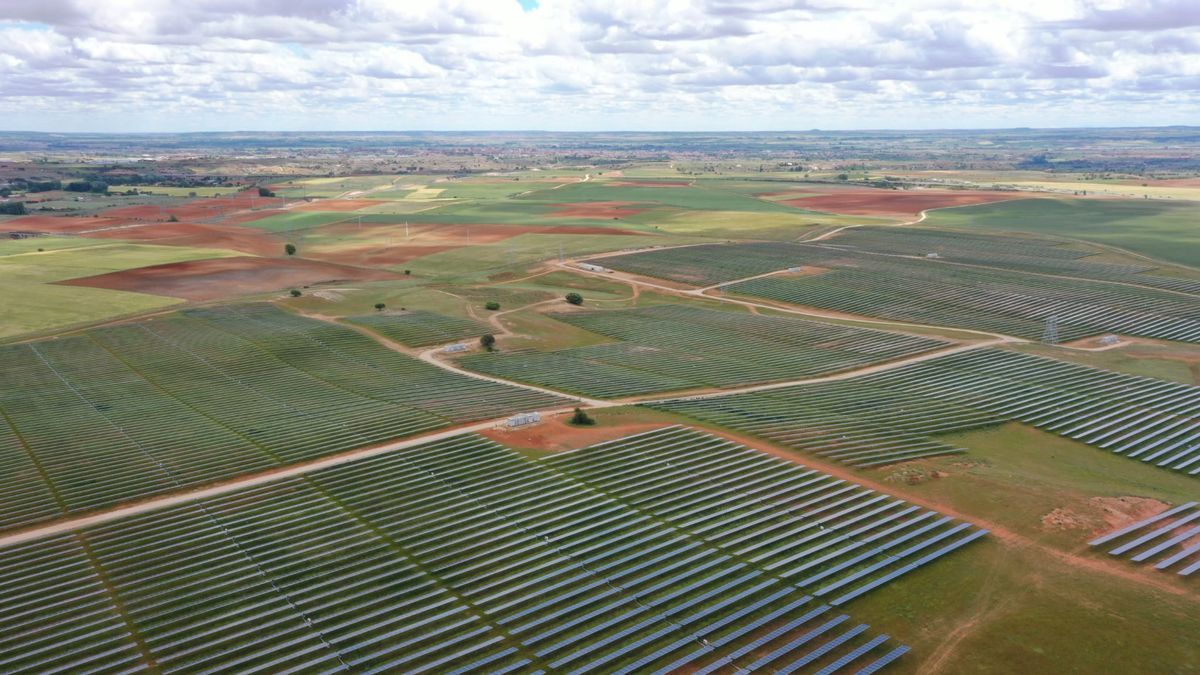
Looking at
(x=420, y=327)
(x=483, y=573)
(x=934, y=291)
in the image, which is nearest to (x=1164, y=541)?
(x=483, y=573)

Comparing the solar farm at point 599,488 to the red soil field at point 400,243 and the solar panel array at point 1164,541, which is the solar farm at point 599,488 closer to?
the solar panel array at point 1164,541

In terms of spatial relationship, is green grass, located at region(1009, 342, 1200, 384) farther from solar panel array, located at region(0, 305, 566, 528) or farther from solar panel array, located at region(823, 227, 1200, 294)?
solar panel array, located at region(0, 305, 566, 528)

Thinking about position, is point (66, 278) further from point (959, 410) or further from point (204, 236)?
point (959, 410)

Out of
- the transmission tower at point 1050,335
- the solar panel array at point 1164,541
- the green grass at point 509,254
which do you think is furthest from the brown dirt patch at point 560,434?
the green grass at point 509,254

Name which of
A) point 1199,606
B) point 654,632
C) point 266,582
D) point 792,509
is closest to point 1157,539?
point 1199,606

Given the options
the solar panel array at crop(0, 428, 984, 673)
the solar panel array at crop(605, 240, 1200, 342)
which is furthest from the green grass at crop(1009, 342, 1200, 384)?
the solar panel array at crop(0, 428, 984, 673)
